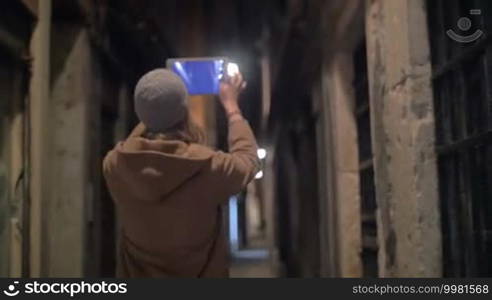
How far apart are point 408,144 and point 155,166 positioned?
89 centimetres

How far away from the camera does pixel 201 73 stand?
2.11 m

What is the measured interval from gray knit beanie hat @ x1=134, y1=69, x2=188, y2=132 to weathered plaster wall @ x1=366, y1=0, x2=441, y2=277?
798 millimetres

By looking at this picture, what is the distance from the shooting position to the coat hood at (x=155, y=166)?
65.9 inches

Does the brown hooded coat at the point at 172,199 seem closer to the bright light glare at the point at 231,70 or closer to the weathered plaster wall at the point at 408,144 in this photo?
the bright light glare at the point at 231,70

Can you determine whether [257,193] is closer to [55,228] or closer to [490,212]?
[55,228]

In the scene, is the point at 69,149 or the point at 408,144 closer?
the point at 408,144

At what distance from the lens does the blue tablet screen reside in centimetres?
209

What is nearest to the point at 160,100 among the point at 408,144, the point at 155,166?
the point at 155,166

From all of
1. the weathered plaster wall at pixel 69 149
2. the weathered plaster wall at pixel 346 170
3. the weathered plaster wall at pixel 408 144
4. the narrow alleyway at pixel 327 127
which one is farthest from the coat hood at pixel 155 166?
the weathered plaster wall at pixel 346 170

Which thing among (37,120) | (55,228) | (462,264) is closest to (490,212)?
(462,264)

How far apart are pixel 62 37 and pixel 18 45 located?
766 millimetres

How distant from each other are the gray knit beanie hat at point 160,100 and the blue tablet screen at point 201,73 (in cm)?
37

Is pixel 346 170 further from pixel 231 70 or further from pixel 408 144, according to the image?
pixel 231 70

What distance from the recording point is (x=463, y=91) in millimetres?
1793
